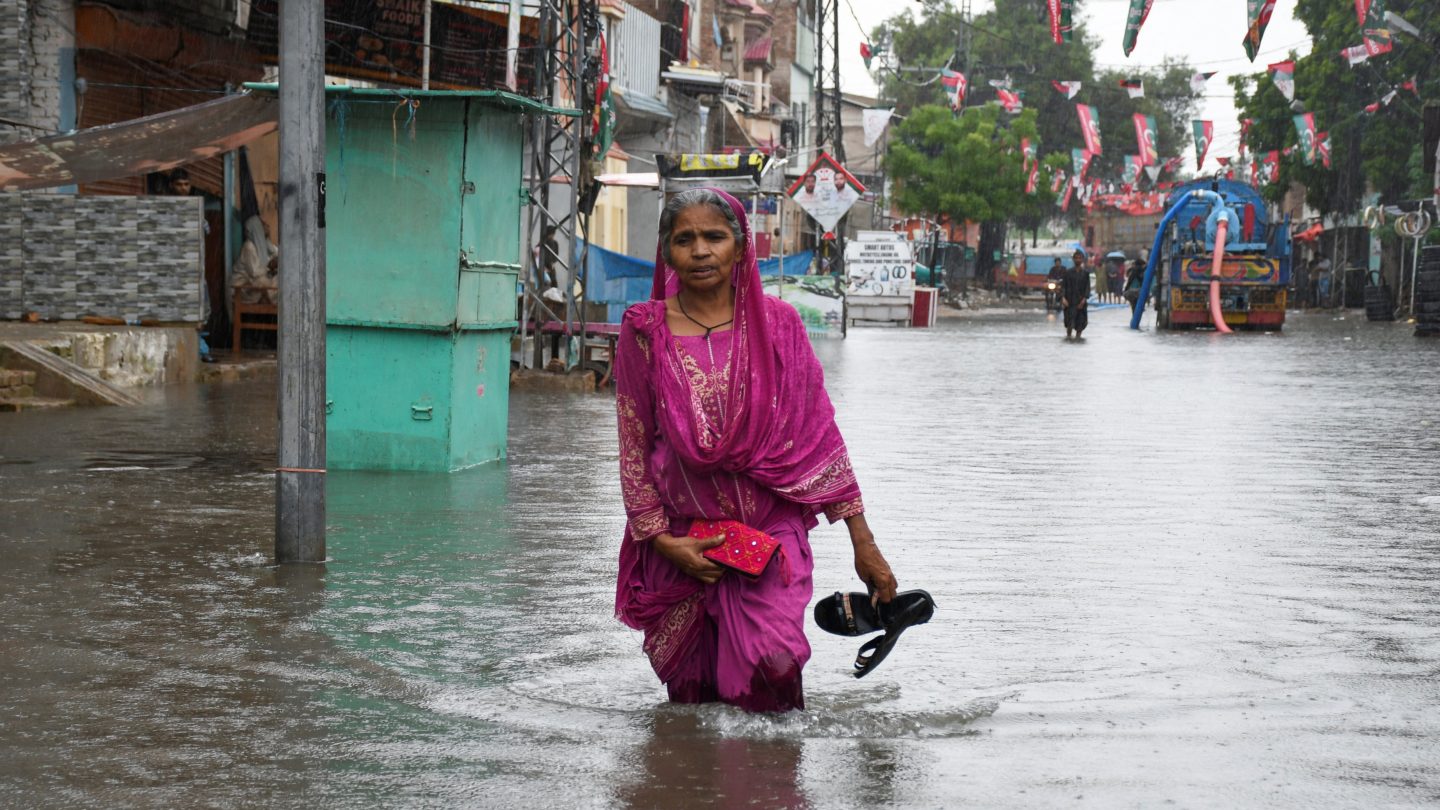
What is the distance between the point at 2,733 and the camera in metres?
4.52

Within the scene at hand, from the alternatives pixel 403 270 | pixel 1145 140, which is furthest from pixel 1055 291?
pixel 403 270

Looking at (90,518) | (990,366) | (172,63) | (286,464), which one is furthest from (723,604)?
(990,366)

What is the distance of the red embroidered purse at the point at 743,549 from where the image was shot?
14.5ft

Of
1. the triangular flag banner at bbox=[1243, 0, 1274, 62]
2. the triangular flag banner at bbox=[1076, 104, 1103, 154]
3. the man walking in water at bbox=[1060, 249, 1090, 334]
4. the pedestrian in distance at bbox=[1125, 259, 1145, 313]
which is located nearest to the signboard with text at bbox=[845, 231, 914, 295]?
the man walking in water at bbox=[1060, 249, 1090, 334]

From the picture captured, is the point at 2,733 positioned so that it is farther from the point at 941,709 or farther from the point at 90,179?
the point at 90,179

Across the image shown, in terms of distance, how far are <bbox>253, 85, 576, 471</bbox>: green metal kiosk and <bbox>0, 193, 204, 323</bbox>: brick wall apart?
7.03 meters

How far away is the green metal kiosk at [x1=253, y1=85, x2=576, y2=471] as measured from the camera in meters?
10.2

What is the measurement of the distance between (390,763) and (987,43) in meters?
85.7

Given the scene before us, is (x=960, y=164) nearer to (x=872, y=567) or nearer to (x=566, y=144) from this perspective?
(x=566, y=144)

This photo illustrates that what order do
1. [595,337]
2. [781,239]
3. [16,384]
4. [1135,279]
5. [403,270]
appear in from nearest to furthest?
[403,270] < [16,384] < [595,337] < [781,239] < [1135,279]

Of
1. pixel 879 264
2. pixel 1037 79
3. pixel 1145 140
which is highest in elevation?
pixel 1037 79

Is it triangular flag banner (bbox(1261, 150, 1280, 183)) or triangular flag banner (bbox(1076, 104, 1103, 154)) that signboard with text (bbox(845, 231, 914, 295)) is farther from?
triangular flag banner (bbox(1261, 150, 1280, 183))

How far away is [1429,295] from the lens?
103ft

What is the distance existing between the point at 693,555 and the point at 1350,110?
50907 mm
